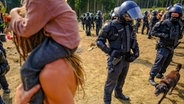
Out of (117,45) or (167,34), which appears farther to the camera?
(167,34)

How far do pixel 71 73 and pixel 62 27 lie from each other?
284 millimetres

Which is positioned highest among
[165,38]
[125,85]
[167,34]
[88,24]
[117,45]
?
[117,45]

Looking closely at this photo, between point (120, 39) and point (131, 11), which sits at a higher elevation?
point (131, 11)

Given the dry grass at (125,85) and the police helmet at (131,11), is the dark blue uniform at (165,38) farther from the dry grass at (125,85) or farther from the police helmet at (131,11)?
the police helmet at (131,11)

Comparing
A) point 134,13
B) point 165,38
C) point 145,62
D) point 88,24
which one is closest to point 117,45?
point 134,13

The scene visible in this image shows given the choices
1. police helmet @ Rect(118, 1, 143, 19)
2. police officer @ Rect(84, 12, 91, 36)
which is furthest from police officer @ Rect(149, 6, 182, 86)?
police officer @ Rect(84, 12, 91, 36)

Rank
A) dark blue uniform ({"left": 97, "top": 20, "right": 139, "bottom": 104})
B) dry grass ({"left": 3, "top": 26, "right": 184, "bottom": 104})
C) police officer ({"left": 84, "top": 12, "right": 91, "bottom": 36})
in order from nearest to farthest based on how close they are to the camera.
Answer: dark blue uniform ({"left": 97, "top": 20, "right": 139, "bottom": 104}), dry grass ({"left": 3, "top": 26, "right": 184, "bottom": 104}), police officer ({"left": 84, "top": 12, "right": 91, "bottom": 36})

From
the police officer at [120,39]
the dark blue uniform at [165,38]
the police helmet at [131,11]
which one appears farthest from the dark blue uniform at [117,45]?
the dark blue uniform at [165,38]

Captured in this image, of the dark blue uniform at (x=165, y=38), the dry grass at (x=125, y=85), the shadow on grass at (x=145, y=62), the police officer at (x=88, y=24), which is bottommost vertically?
the police officer at (x=88, y=24)

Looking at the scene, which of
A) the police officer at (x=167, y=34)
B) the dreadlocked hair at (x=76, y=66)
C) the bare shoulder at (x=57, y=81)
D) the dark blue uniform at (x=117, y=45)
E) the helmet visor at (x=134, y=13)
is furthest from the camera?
the police officer at (x=167, y=34)

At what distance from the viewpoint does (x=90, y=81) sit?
6.29m

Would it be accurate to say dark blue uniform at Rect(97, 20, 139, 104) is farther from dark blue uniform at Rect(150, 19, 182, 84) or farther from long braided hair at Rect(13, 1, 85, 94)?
long braided hair at Rect(13, 1, 85, 94)

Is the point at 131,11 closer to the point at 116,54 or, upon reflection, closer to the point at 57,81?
the point at 116,54

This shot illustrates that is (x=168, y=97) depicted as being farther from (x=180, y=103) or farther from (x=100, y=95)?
(x=100, y=95)
